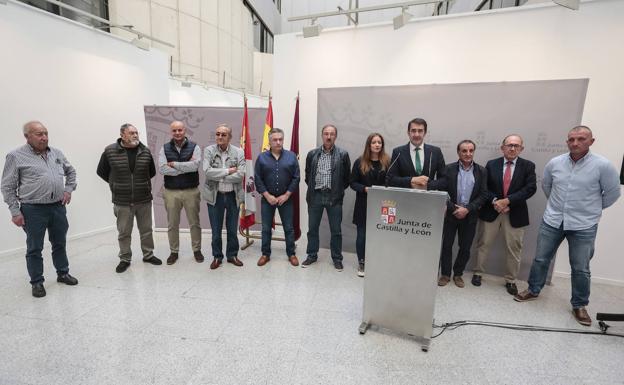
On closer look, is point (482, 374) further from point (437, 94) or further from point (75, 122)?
point (75, 122)

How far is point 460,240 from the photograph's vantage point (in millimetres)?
3258

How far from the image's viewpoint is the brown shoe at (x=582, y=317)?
2557mm

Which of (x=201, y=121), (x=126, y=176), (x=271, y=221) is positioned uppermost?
(x=201, y=121)

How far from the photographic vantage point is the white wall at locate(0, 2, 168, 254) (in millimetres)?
3604

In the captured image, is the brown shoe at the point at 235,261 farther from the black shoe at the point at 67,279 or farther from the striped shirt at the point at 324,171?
the black shoe at the point at 67,279

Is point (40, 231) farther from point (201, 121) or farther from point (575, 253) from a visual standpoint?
point (575, 253)

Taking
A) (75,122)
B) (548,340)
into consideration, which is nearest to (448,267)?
(548,340)

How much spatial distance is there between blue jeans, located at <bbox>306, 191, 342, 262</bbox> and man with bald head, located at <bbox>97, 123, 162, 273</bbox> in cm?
194

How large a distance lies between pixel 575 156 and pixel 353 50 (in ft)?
8.78

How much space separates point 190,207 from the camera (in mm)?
3584

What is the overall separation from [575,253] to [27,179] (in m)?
4.99

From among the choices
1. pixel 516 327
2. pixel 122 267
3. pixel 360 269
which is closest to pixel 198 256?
pixel 122 267

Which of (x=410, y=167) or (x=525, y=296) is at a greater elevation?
(x=410, y=167)

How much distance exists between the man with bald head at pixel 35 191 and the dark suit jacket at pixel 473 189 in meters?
3.79
